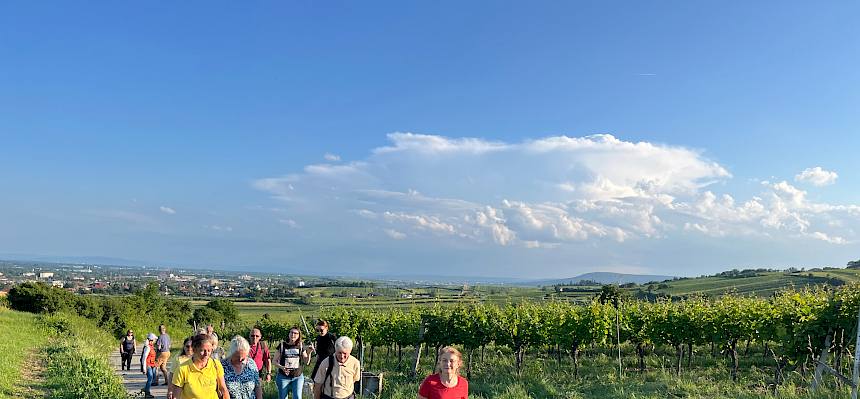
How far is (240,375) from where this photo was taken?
615cm

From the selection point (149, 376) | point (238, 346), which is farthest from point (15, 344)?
point (238, 346)

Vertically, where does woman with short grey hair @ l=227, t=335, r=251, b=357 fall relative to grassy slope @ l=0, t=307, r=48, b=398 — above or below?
above

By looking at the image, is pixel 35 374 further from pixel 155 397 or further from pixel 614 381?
pixel 614 381

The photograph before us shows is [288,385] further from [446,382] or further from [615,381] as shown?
[615,381]

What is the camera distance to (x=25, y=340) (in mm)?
21031

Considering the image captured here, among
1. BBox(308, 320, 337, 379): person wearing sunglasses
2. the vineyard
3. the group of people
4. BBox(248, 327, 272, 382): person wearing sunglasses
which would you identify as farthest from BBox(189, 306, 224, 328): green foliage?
the group of people

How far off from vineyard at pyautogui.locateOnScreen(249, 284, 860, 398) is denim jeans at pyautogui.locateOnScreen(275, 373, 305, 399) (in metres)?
7.04

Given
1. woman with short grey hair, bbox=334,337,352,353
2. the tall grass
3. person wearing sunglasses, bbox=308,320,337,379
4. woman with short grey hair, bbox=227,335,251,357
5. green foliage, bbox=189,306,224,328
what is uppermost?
woman with short grey hair, bbox=334,337,352,353

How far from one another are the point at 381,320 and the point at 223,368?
16.0 meters

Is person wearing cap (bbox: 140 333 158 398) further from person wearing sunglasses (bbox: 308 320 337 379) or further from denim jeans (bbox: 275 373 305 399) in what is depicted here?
person wearing sunglasses (bbox: 308 320 337 379)

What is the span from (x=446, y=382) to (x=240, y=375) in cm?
263

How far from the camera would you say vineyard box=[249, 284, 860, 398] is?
10.9 meters

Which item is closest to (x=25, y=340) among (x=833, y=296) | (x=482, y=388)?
(x=482, y=388)

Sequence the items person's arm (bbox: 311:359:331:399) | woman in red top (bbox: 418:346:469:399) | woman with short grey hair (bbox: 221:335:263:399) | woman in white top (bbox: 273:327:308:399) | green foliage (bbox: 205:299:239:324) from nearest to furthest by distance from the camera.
Result: 1. woman in red top (bbox: 418:346:469:399)
2. person's arm (bbox: 311:359:331:399)
3. woman with short grey hair (bbox: 221:335:263:399)
4. woman in white top (bbox: 273:327:308:399)
5. green foliage (bbox: 205:299:239:324)
